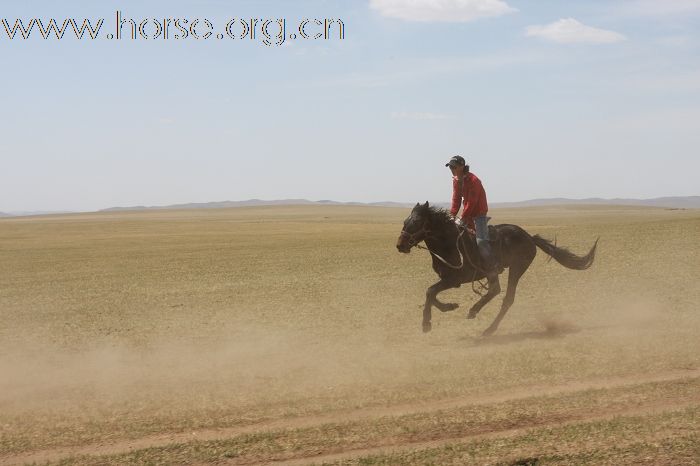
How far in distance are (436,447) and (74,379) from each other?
617 cm

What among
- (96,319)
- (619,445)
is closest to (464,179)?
(619,445)

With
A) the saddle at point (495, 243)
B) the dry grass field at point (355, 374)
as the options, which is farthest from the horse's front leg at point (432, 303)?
the saddle at point (495, 243)

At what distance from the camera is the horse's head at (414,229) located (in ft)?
37.6

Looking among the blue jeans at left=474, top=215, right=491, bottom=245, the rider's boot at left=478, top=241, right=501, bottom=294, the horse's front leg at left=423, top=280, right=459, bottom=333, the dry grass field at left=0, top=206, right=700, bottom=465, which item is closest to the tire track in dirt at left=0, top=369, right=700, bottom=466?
the dry grass field at left=0, top=206, right=700, bottom=465

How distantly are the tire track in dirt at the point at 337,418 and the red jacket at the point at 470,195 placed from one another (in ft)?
13.4

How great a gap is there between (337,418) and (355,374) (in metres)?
2.07

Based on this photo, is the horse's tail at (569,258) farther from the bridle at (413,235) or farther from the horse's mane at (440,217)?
the bridle at (413,235)

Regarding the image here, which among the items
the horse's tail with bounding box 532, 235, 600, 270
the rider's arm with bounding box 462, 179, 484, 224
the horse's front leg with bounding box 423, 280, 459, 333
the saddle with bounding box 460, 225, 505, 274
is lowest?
the horse's front leg with bounding box 423, 280, 459, 333

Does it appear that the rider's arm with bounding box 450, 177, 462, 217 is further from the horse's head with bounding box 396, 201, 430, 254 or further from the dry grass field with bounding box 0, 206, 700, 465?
the dry grass field with bounding box 0, 206, 700, 465

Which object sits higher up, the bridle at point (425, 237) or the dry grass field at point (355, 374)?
the bridle at point (425, 237)

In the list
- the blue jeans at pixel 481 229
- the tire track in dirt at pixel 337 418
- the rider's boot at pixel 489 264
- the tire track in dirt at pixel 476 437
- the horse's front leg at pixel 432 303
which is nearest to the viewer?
the tire track in dirt at pixel 476 437

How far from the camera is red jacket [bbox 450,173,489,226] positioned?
39.0ft

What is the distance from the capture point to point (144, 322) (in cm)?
1545

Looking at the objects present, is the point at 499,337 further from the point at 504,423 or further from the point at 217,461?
the point at 217,461
